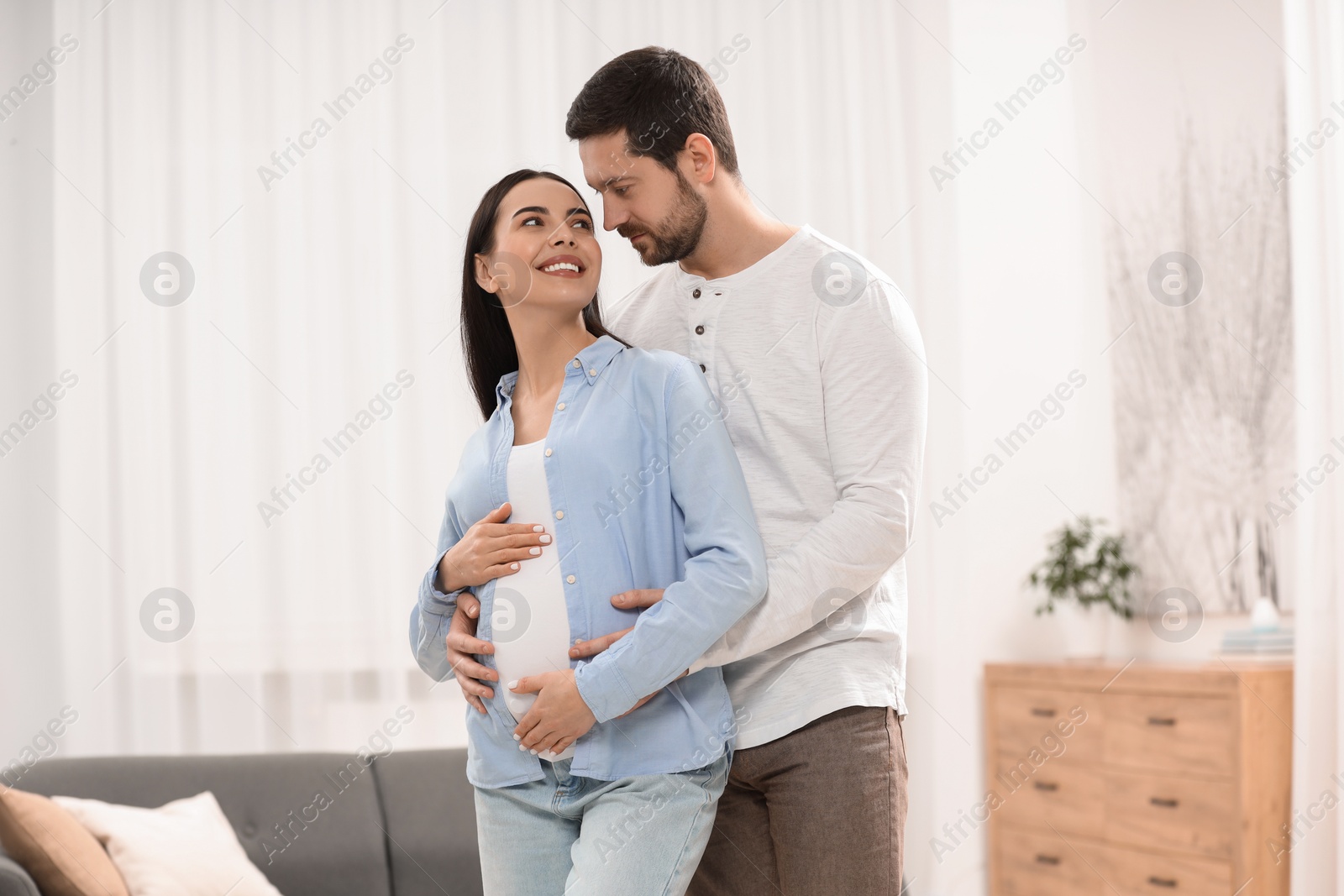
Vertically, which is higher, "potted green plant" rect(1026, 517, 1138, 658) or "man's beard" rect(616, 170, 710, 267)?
"man's beard" rect(616, 170, 710, 267)

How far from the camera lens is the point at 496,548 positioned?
1.33 metres

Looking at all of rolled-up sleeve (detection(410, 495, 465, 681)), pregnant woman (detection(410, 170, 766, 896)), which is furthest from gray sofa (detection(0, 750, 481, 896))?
pregnant woman (detection(410, 170, 766, 896))

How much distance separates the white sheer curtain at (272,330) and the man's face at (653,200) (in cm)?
192

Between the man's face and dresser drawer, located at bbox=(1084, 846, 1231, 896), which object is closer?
the man's face

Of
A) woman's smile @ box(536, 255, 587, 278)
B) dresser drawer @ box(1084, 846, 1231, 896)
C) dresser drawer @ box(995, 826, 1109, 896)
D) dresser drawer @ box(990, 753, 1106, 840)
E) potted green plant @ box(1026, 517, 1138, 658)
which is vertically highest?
woman's smile @ box(536, 255, 587, 278)

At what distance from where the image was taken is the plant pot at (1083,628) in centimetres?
362

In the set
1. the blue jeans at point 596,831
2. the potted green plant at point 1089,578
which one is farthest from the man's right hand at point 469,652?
the potted green plant at point 1089,578

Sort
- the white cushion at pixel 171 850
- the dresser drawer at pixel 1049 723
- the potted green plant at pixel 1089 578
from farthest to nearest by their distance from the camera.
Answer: the potted green plant at pixel 1089 578
the dresser drawer at pixel 1049 723
the white cushion at pixel 171 850

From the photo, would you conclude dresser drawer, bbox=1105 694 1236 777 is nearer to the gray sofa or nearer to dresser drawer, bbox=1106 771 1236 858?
dresser drawer, bbox=1106 771 1236 858

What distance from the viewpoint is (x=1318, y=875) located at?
2.71 metres

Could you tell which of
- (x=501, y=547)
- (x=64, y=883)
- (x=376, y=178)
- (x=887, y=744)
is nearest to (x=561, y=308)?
(x=501, y=547)

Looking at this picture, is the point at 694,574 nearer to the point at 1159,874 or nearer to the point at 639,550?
the point at 639,550

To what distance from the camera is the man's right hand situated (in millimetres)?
1333

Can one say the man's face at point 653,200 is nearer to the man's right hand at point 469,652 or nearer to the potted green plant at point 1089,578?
the man's right hand at point 469,652
